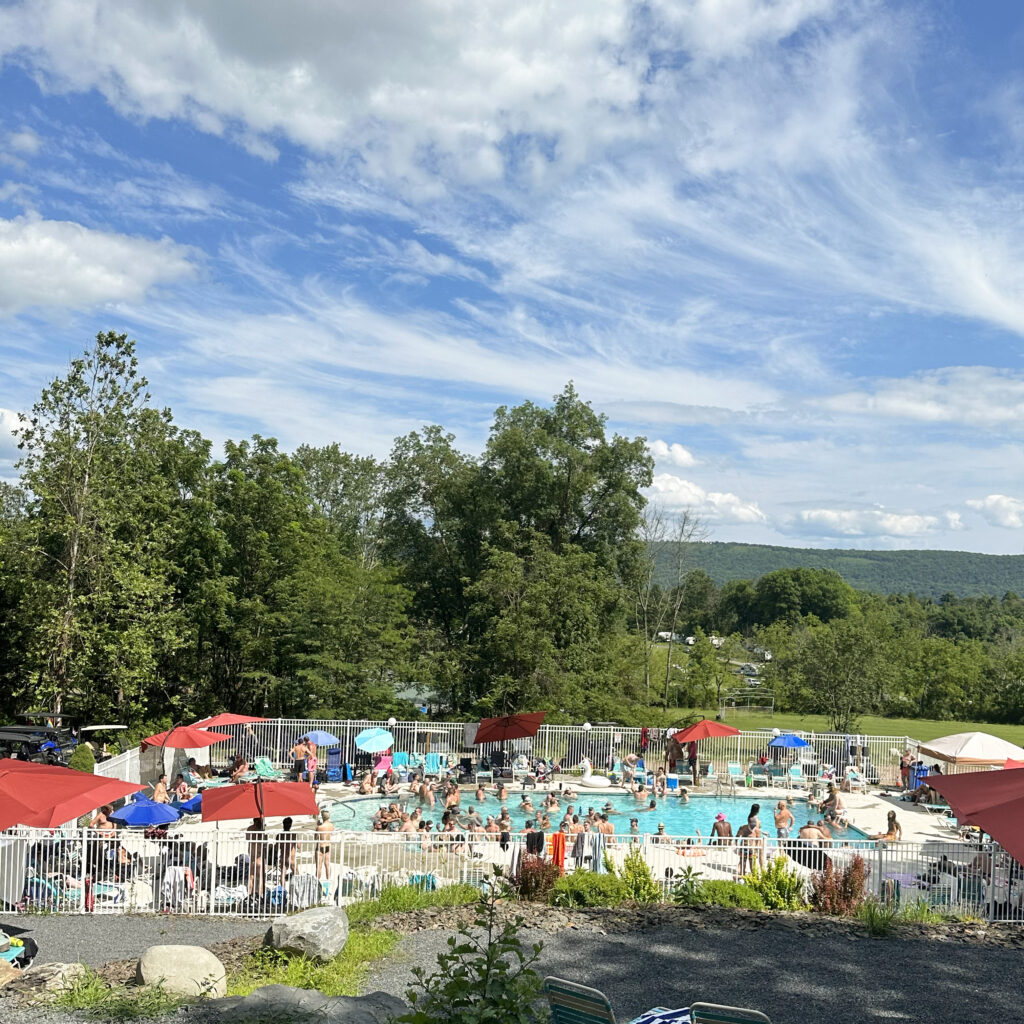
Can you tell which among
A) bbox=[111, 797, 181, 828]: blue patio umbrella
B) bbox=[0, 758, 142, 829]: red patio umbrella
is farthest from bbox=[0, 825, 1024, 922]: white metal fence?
bbox=[0, 758, 142, 829]: red patio umbrella

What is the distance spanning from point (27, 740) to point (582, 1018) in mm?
16967

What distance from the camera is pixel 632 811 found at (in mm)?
23047

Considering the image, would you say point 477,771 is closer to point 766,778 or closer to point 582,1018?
point 766,778

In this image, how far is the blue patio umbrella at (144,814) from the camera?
1564 cm

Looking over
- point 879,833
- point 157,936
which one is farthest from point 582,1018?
point 879,833

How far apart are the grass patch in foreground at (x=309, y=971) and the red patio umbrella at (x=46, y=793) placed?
2842mm

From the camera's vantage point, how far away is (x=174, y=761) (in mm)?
23234

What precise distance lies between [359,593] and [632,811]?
12041 mm

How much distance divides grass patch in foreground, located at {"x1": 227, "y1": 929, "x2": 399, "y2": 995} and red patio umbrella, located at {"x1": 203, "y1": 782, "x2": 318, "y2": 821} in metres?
3.76

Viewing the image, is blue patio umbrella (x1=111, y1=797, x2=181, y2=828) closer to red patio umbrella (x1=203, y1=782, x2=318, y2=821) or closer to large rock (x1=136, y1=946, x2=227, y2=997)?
red patio umbrella (x1=203, y1=782, x2=318, y2=821)

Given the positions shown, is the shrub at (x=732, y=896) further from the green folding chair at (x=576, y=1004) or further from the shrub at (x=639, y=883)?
the green folding chair at (x=576, y=1004)

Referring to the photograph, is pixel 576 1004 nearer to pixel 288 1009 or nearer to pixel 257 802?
pixel 288 1009

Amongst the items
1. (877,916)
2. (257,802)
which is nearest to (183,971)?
(257,802)

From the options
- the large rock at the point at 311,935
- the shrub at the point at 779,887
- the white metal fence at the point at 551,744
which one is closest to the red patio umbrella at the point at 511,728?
the white metal fence at the point at 551,744
